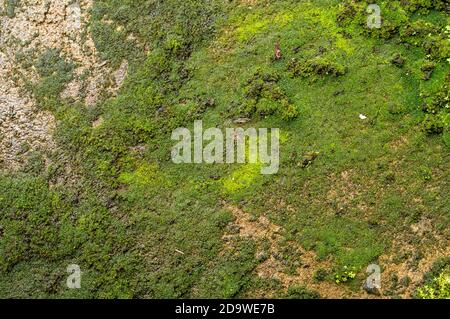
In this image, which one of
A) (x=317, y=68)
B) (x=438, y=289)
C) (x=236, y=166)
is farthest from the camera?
(x=317, y=68)

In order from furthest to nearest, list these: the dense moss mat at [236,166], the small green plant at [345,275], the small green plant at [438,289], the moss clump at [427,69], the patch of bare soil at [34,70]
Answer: the patch of bare soil at [34,70] < the moss clump at [427,69] < the dense moss mat at [236,166] < the small green plant at [345,275] < the small green plant at [438,289]

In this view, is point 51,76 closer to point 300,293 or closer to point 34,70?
point 34,70

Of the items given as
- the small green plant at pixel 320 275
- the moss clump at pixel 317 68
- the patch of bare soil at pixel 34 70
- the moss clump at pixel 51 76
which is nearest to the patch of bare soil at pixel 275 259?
the small green plant at pixel 320 275

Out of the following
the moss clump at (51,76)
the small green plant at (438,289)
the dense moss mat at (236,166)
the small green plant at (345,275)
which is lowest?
the small green plant at (438,289)

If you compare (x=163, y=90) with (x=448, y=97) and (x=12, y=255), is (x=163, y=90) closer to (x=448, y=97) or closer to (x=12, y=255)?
(x=12, y=255)

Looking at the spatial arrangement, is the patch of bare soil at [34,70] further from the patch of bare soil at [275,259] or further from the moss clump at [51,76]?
the patch of bare soil at [275,259]

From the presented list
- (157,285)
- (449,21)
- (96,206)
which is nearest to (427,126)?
(449,21)

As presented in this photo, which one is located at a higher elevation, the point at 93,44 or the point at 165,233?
the point at 93,44

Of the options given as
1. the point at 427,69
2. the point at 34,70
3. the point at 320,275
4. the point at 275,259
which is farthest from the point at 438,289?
the point at 34,70
